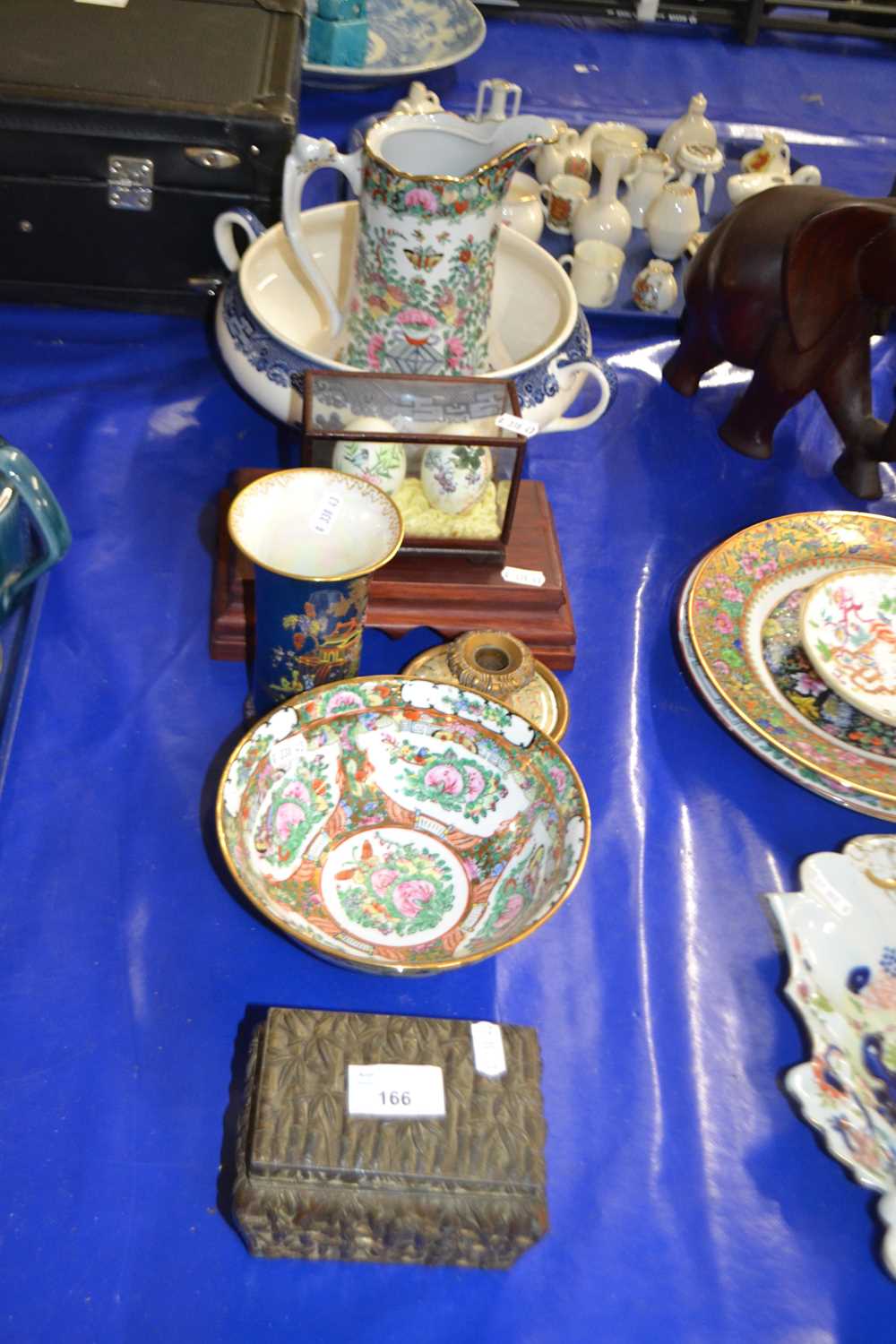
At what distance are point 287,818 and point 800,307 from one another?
0.65 metres

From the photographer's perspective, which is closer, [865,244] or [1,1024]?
[1,1024]

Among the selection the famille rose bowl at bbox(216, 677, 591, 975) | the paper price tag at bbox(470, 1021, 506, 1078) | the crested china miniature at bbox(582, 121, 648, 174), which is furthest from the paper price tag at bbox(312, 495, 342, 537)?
the crested china miniature at bbox(582, 121, 648, 174)

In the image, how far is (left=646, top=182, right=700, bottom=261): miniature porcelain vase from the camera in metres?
1.30

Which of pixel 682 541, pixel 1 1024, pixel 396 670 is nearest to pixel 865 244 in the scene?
pixel 682 541

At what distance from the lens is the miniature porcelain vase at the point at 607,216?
1.32 m

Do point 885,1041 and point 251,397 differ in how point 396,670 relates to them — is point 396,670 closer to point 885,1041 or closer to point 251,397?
point 251,397

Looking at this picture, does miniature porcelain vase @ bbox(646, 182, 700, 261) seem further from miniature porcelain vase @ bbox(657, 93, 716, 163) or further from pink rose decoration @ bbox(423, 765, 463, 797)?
pink rose decoration @ bbox(423, 765, 463, 797)

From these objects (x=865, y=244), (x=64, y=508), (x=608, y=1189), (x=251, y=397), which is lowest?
(x=608, y=1189)

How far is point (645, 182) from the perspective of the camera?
54.4 inches

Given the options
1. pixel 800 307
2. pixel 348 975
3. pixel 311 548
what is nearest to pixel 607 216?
pixel 800 307

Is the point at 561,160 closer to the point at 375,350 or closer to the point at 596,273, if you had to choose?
the point at 596,273

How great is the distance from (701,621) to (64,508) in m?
0.57

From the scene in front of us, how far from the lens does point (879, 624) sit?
0.90m

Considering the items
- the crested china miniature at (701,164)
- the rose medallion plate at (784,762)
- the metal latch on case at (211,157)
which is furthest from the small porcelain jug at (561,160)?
the rose medallion plate at (784,762)
